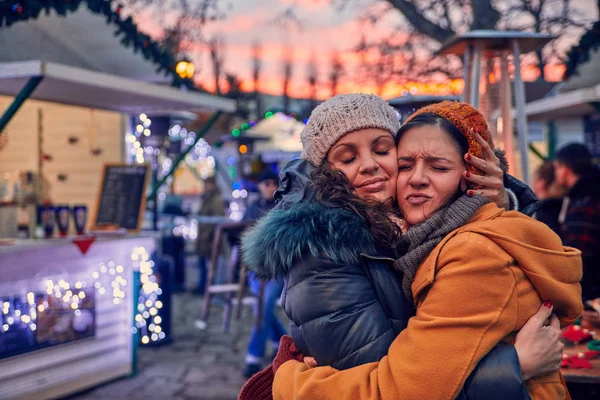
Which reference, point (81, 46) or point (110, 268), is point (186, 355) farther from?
point (81, 46)

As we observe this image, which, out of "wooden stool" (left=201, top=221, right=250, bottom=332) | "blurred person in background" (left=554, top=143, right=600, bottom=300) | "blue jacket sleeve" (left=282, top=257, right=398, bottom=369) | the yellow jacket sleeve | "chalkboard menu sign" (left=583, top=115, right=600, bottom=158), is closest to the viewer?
the yellow jacket sleeve

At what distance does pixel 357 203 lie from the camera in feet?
5.94

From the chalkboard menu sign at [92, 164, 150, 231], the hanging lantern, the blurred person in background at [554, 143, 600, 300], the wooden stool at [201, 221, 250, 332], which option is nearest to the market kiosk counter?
the chalkboard menu sign at [92, 164, 150, 231]

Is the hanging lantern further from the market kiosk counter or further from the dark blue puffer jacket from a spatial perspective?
the dark blue puffer jacket

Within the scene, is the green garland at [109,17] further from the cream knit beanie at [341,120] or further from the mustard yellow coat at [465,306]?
the mustard yellow coat at [465,306]

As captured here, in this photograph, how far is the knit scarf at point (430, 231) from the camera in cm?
166

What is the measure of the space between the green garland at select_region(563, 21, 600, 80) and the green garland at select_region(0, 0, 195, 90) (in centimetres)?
528

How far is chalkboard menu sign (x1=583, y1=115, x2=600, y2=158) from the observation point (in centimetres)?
1005

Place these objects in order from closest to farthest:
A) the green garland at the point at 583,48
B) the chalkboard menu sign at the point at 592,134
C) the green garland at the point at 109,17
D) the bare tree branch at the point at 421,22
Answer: the green garland at the point at 109,17, the green garland at the point at 583,48, the chalkboard menu sign at the point at 592,134, the bare tree branch at the point at 421,22

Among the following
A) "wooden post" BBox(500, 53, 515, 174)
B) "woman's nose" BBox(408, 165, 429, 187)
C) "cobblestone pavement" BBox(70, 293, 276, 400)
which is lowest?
"cobblestone pavement" BBox(70, 293, 276, 400)

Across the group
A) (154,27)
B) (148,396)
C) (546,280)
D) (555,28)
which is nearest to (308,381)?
(546,280)

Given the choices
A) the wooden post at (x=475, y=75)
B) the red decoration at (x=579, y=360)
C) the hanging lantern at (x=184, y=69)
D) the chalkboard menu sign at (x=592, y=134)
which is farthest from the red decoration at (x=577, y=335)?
the chalkboard menu sign at (x=592, y=134)

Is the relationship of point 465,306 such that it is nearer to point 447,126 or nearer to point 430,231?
point 430,231

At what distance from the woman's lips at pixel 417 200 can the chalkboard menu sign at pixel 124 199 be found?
491 cm
